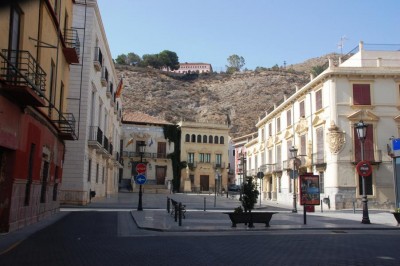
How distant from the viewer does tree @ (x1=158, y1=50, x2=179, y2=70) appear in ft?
447

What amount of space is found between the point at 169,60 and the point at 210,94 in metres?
30.7

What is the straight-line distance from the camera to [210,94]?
112 m

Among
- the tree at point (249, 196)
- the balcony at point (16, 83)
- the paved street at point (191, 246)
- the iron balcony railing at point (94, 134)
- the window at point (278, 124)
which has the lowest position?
the paved street at point (191, 246)

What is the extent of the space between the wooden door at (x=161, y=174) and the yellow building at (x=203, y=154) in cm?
280

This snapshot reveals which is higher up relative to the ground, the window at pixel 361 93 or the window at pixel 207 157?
the window at pixel 361 93

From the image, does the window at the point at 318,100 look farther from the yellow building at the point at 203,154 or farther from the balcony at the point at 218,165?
the balcony at the point at 218,165

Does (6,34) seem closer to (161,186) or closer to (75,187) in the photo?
(75,187)

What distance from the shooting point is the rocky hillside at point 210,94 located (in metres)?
97.4

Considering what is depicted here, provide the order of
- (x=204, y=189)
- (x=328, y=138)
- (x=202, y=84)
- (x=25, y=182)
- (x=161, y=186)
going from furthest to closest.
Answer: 1. (x=202, y=84)
2. (x=204, y=189)
3. (x=161, y=186)
4. (x=328, y=138)
5. (x=25, y=182)

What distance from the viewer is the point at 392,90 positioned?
30.5m

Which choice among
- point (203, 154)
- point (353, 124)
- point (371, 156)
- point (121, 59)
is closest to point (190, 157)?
point (203, 154)

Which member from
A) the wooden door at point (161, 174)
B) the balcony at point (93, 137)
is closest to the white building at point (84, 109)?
the balcony at point (93, 137)

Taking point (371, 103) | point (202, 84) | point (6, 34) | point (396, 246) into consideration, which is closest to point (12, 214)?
point (6, 34)

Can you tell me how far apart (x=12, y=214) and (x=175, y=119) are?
265 feet
